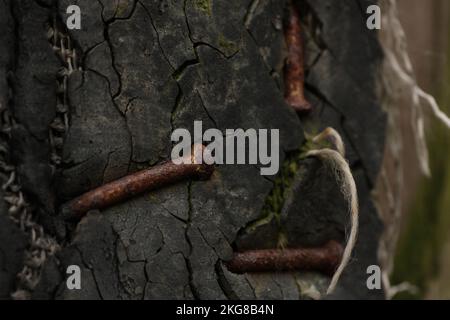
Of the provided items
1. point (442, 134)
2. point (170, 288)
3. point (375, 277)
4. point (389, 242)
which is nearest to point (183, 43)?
point (170, 288)

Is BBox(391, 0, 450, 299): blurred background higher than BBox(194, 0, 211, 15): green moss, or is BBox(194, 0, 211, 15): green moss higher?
BBox(194, 0, 211, 15): green moss

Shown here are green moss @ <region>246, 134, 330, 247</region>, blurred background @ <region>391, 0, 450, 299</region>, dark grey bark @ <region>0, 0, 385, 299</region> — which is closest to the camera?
dark grey bark @ <region>0, 0, 385, 299</region>

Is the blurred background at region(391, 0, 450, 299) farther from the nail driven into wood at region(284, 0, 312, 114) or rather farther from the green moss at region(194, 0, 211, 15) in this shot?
the green moss at region(194, 0, 211, 15)

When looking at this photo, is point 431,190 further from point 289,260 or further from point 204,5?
point 204,5

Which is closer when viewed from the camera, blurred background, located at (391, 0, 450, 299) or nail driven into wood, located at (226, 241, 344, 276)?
nail driven into wood, located at (226, 241, 344, 276)

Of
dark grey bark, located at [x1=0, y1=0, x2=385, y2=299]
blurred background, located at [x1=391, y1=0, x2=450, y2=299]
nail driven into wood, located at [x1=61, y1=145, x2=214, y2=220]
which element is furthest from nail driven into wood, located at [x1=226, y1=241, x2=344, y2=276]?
blurred background, located at [x1=391, y1=0, x2=450, y2=299]

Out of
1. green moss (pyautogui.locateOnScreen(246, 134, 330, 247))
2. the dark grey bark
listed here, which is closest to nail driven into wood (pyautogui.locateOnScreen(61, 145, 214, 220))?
the dark grey bark

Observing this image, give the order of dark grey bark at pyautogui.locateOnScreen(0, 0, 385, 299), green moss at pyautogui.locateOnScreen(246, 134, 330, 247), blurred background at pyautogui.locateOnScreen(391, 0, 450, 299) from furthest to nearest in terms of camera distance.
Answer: blurred background at pyautogui.locateOnScreen(391, 0, 450, 299) < green moss at pyautogui.locateOnScreen(246, 134, 330, 247) < dark grey bark at pyautogui.locateOnScreen(0, 0, 385, 299)
